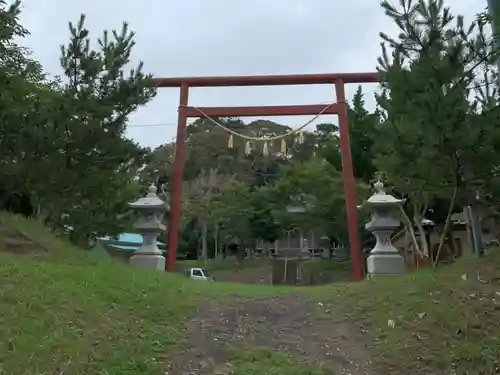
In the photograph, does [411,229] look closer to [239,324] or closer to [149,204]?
[149,204]

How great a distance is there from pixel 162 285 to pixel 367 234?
38.2 ft

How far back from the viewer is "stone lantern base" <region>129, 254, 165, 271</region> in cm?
1012

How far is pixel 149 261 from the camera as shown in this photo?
1014 cm

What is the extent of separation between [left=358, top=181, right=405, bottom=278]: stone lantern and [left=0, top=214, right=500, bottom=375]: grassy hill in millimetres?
2328

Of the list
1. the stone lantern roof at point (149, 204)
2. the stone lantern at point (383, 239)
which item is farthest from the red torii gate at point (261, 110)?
the stone lantern at point (383, 239)

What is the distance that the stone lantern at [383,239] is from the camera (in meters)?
9.16

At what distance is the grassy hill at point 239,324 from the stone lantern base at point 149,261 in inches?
125

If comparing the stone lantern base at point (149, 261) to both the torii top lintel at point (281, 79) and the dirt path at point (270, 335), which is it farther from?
the dirt path at point (270, 335)

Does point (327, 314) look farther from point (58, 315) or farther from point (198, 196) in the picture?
point (198, 196)

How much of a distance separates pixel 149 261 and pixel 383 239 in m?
4.37

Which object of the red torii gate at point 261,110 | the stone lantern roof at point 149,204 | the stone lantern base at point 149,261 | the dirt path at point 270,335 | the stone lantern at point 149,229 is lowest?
the dirt path at point 270,335

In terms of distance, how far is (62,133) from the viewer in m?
7.74

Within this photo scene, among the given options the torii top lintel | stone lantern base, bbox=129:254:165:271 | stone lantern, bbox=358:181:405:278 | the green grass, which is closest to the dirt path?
the green grass

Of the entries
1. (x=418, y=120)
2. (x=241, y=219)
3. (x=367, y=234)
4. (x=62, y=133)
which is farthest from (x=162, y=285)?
(x=241, y=219)
